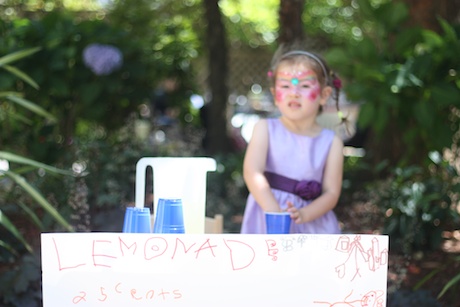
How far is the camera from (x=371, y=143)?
561cm

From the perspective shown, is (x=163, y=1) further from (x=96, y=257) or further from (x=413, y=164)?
(x=96, y=257)

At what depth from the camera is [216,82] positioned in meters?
6.37

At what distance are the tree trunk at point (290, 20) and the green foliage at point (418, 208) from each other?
1127 millimetres

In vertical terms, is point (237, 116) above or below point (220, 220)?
above

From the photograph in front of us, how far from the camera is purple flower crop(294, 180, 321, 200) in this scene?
3.12 meters

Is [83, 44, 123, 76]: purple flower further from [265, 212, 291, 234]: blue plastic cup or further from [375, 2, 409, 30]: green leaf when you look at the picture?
[265, 212, 291, 234]: blue plastic cup

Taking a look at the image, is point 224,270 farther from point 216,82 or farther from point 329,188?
point 216,82

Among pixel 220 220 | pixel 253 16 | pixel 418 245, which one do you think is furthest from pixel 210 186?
pixel 253 16

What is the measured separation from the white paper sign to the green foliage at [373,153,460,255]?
6.35ft

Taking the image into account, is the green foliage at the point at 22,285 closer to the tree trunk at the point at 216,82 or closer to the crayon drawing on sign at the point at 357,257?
the crayon drawing on sign at the point at 357,257

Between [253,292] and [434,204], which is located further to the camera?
[434,204]

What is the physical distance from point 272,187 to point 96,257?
1269 mm

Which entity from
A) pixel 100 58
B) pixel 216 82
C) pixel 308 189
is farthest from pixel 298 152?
pixel 216 82

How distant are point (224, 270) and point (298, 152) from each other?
3.90 feet
